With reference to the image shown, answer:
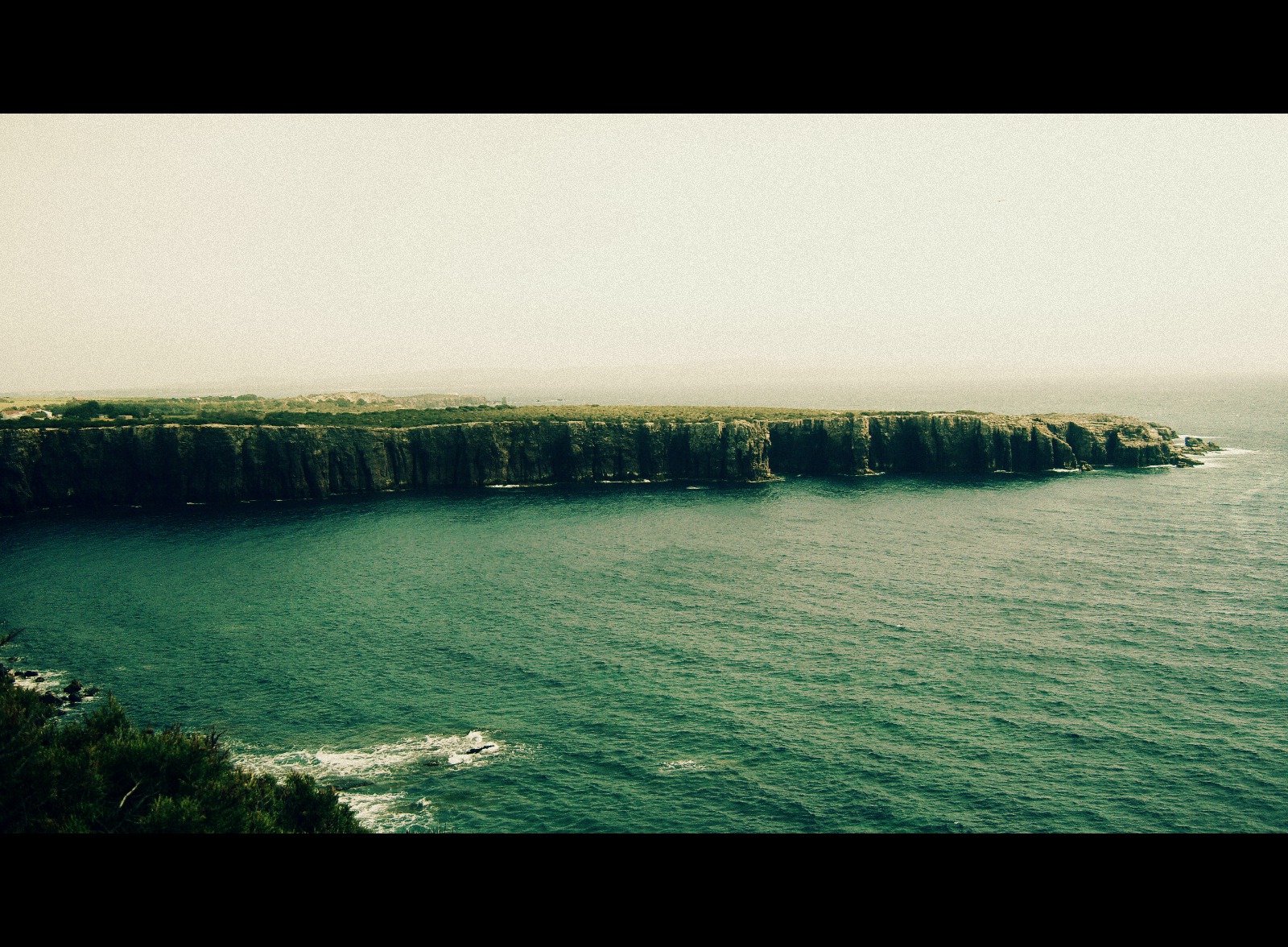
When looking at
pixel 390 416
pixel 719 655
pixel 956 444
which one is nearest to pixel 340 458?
pixel 390 416

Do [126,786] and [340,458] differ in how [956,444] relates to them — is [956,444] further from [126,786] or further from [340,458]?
[126,786]

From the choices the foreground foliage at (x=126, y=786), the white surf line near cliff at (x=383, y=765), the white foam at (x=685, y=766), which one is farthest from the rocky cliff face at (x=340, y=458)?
the foreground foliage at (x=126, y=786)

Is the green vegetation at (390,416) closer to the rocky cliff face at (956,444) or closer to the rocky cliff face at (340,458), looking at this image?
the rocky cliff face at (340,458)

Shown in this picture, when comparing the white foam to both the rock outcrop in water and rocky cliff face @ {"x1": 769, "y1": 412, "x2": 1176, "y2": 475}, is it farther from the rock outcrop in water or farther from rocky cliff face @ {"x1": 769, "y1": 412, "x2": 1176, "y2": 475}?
rocky cliff face @ {"x1": 769, "y1": 412, "x2": 1176, "y2": 475}

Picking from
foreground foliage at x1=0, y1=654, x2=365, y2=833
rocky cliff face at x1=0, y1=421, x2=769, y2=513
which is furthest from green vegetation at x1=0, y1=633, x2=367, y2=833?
rocky cliff face at x1=0, y1=421, x2=769, y2=513
